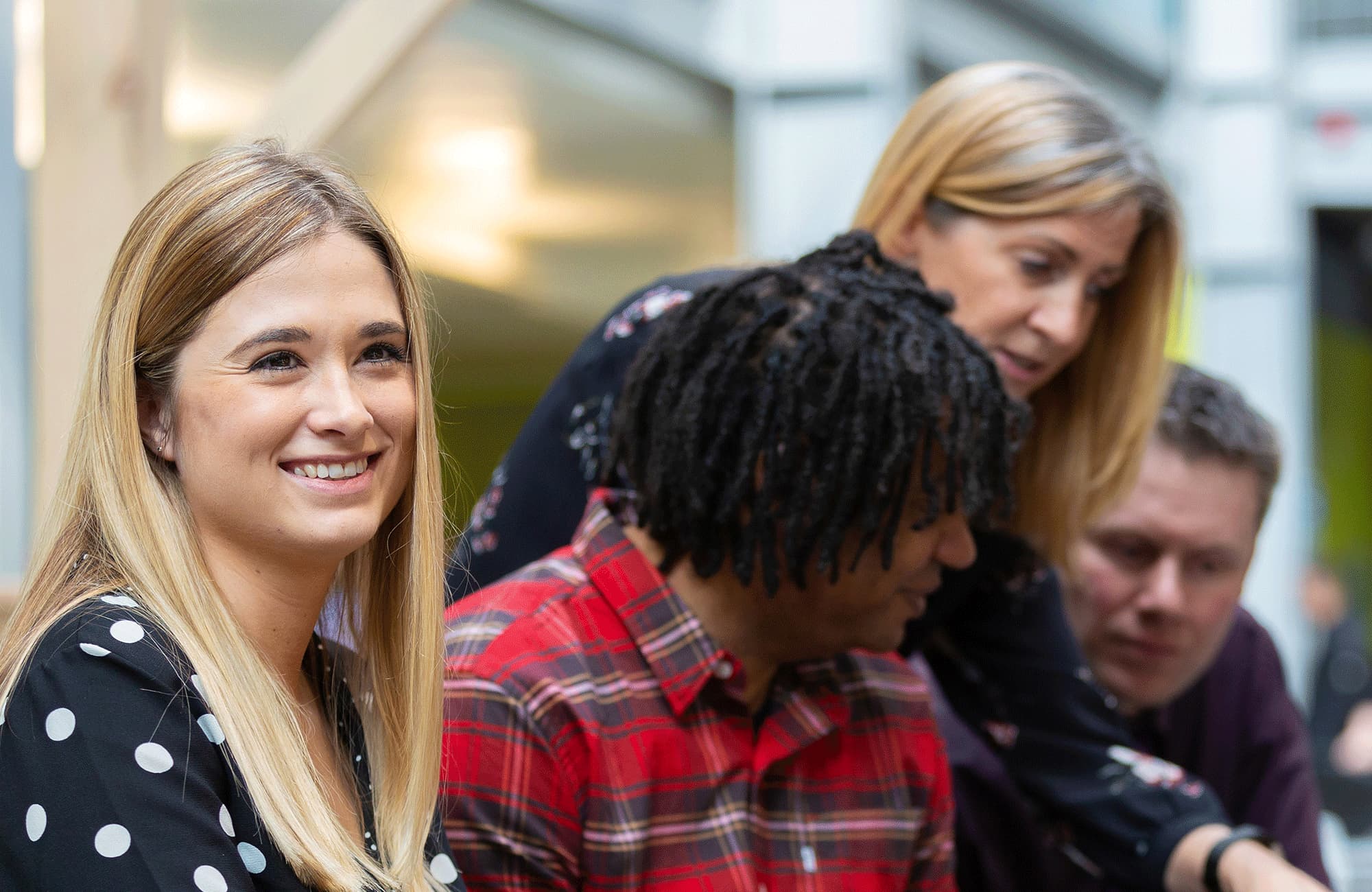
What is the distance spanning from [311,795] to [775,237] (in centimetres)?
448

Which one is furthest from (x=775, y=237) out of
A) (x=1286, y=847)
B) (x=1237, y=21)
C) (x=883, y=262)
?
(x=883, y=262)

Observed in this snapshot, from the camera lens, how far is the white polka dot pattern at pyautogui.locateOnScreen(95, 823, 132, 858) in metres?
0.91

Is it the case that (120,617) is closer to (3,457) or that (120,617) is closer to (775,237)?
(3,457)

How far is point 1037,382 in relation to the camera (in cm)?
184

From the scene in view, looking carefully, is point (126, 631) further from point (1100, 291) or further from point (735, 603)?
point (1100, 291)

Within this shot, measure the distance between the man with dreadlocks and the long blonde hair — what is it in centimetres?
34

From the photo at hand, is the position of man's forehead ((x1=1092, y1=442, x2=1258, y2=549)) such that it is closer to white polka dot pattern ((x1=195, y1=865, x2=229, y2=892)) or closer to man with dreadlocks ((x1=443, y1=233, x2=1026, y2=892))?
man with dreadlocks ((x1=443, y1=233, x2=1026, y2=892))

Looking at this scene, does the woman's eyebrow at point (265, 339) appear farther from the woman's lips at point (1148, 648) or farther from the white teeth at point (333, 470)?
the woman's lips at point (1148, 648)

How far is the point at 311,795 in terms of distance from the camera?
1.06 metres

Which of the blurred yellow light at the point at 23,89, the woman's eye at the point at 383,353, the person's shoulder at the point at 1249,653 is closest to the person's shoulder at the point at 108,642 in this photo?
the woman's eye at the point at 383,353

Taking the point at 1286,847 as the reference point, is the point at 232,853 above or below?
above

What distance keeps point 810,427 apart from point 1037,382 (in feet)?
1.90

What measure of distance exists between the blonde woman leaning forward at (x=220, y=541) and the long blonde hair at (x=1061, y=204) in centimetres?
84

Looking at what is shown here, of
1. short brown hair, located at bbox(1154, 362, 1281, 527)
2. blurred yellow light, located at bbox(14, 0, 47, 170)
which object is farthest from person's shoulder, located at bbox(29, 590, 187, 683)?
blurred yellow light, located at bbox(14, 0, 47, 170)
